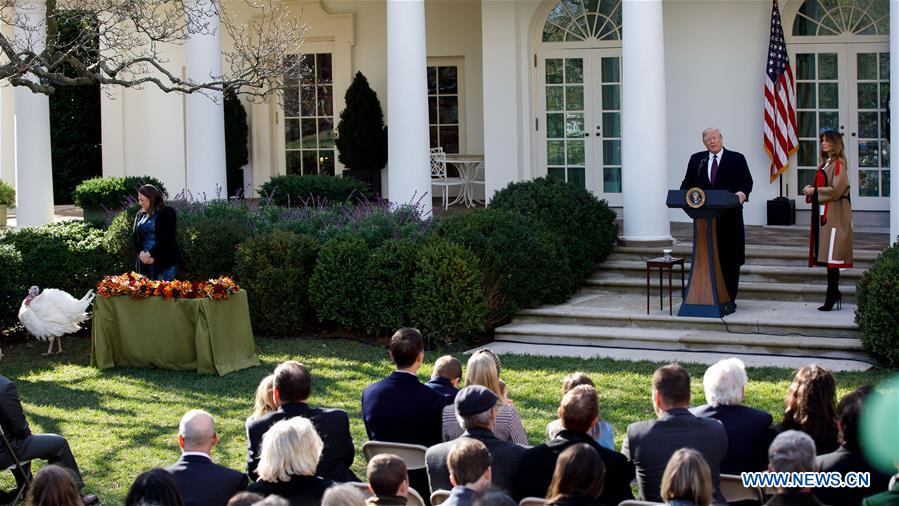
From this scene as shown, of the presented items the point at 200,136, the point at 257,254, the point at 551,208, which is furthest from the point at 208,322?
the point at 200,136

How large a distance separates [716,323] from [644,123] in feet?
11.5

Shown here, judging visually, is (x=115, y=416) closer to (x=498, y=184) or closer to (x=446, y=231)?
(x=446, y=231)

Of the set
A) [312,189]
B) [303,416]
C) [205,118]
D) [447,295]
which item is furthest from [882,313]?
[205,118]

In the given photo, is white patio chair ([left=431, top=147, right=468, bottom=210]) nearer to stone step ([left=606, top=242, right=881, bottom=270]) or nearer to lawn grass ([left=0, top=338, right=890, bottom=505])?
stone step ([left=606, top=242, right=881, bottom=270])

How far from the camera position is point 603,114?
59.6 feet

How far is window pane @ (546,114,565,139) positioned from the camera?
725 inches

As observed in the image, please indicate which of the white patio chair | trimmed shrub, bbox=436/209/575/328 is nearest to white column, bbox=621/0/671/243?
trimmed shrub, bbox=436/209/575/328

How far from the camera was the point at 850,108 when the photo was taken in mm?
16781

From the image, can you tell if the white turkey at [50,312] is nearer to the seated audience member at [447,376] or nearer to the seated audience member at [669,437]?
the seated audience member at [447,376]

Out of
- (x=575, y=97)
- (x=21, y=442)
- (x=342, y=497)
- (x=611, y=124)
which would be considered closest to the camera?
(x=342, y=497)

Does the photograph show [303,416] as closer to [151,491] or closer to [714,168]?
[151,491]

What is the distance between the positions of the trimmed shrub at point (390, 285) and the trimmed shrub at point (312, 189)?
16.5ft

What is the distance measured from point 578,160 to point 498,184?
4.29 ft

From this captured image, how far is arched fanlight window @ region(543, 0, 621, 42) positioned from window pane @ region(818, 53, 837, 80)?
297cm
